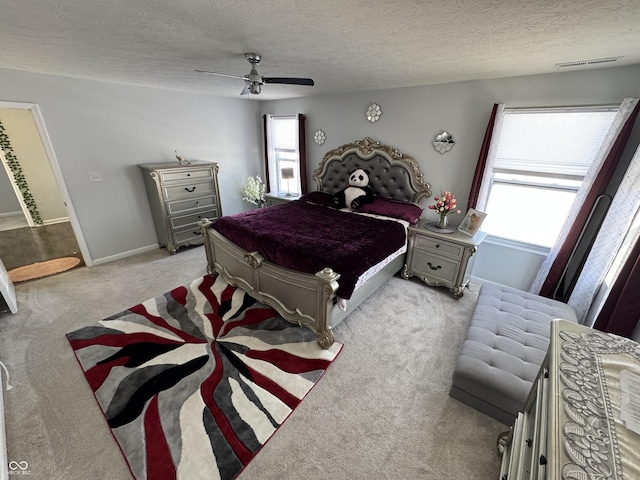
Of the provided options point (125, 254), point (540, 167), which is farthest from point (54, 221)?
point (540, 167)

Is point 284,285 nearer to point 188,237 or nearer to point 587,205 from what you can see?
point 188,237

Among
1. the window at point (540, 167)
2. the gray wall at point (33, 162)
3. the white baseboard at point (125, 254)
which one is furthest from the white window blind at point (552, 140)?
the gray wall at point (33, 162)

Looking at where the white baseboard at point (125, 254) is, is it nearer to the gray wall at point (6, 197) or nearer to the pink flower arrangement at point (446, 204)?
the gray wall at point (6, 197)

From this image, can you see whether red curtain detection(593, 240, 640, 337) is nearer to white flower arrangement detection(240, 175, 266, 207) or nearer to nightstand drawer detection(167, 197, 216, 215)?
white flower arrangement detection(240, 175, 266, 207)

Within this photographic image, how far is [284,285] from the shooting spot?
2.43 m

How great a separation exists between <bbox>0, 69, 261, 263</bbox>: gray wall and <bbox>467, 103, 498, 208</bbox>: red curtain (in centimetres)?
410

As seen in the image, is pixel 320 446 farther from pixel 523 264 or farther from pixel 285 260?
pixel 523 264

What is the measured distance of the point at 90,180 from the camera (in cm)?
348

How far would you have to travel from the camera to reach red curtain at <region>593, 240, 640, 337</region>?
201 centimetres

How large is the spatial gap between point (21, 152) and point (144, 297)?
4.62 meters

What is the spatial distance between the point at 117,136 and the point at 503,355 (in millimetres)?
5033

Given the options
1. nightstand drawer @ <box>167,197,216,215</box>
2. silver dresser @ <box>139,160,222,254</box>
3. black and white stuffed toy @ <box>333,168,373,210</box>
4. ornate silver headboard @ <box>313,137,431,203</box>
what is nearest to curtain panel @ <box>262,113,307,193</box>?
ornate silver headboard @ <box>313,137,431,203</box>

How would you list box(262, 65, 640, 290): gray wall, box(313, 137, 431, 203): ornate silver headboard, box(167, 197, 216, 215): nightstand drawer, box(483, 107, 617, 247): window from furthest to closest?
box(167, 197, 216, 215): nightstand drawer
box(313, 137, 431, 203): ornate silver headboard
box(483, 107, 617, 247): window
box(262, 65, 640, 290): gray wall

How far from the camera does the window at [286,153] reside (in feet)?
15.0
